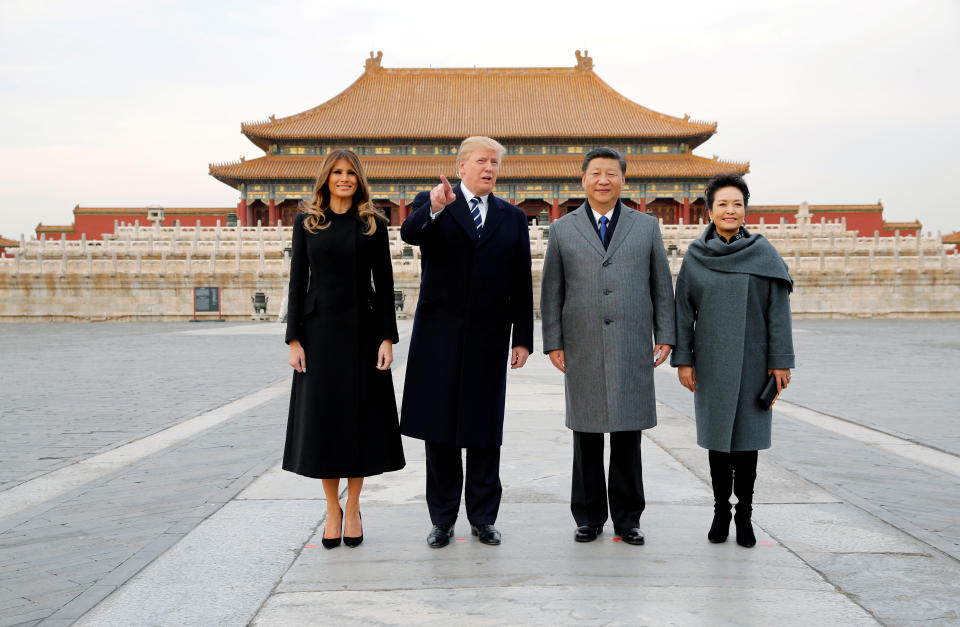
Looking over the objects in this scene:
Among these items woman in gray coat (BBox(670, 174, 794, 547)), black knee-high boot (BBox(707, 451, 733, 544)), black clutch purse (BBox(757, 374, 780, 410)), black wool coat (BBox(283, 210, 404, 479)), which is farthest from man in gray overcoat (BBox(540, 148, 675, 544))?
black wool coat (BBox(283, 210, 404, 479))

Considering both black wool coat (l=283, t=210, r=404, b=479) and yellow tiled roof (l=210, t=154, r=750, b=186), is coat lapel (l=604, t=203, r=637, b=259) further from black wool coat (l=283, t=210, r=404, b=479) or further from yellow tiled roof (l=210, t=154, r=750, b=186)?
yellow tiled roof (l=210, t=154, r=750, b=186)

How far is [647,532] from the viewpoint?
10.5ft

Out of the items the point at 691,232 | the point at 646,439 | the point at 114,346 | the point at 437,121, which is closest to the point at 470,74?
the point at 437,121

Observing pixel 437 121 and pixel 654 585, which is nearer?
pixel 654 585

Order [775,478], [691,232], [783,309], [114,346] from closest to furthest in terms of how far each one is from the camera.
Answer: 1. [783,309]
2. [775,478]
3. [114,346]
4. [691,232]

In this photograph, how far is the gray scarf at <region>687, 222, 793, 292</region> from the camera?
10.1 feet

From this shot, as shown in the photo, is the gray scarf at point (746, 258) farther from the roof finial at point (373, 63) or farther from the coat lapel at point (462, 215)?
the roof finial at point (373, 63)

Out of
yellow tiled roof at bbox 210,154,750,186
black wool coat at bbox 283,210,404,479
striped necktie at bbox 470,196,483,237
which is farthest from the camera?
yellow tiled roof at bbox 210,154,750,186

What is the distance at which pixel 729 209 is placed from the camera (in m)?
3.14

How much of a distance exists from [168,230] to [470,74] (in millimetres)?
19040

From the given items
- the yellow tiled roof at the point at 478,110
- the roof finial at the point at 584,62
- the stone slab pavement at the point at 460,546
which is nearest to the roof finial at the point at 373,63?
the yellow tiled roof at the point at 478,110

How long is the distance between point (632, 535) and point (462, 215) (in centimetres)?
145

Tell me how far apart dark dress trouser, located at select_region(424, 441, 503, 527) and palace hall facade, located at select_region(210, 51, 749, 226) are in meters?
31.4

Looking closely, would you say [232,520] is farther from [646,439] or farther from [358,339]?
[646,439]
